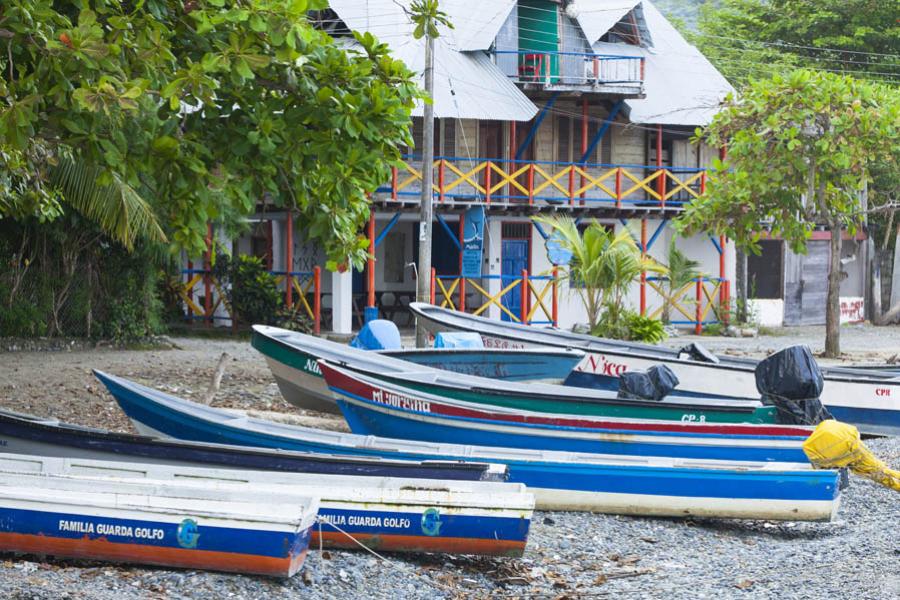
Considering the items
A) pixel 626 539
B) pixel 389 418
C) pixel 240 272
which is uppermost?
pixel 240 272

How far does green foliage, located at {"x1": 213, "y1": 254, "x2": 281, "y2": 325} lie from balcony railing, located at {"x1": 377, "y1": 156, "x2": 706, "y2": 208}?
2925mm

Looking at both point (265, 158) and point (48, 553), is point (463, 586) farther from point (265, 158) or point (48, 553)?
point (265, 158)

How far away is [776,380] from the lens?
11750mm

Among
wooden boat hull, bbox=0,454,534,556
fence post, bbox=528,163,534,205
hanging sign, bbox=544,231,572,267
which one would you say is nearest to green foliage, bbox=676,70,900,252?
fence post, bbox=528,163,534,205

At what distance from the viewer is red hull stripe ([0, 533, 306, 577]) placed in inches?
283

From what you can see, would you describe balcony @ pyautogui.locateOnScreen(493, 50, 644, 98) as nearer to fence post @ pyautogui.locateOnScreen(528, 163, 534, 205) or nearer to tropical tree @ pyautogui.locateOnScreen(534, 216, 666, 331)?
fence post @ pyautogui.locateOnScreen(528, 163, 534, 205)

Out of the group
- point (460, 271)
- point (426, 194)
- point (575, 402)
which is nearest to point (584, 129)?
point (460, 271)

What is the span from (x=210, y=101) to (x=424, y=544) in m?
3.69

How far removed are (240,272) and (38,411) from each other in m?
10.3

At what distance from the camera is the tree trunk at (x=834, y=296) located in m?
22.0

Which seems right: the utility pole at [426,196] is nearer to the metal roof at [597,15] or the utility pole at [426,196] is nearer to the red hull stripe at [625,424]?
the red hull stripe at [625,424]

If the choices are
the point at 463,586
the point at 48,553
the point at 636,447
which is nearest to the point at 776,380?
the point at 636,447

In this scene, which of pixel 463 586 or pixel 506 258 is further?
pixel 506 258

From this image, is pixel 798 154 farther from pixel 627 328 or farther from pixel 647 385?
pixel 647 385
